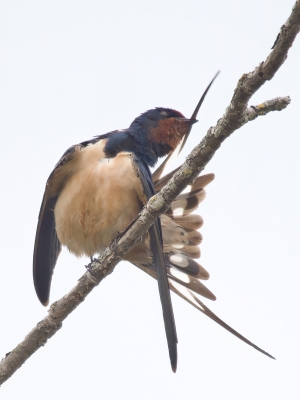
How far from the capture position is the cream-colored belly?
16.1 feet


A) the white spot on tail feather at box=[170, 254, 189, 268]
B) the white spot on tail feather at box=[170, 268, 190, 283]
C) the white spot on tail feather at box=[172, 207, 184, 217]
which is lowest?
the white spot on tail feather at box=[170, 268, 190, 283]

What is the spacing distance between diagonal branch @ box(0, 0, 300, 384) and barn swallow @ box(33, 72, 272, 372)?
65 centimetres

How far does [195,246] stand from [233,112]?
103 inches

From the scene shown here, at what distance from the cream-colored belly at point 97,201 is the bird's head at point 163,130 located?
0.43 m

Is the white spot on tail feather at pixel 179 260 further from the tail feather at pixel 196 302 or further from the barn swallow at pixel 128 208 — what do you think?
the tail feather at pixel 196 302

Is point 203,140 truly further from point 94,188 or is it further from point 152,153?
point 152,153

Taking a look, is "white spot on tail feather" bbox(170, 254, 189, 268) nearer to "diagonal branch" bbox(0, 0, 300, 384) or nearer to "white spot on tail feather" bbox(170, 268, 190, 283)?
"white spot on tail feather" bbox(170, 268, 190, 283)

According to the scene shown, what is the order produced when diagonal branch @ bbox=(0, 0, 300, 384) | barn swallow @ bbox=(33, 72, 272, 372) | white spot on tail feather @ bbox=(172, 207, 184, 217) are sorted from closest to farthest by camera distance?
diagonal branch @ bbox=(0, 0, 300, 384), barn swallow @ bbox=(33, 72, 272, 372), white spot on tail feather @ bbox=(172, 207, 184, 217)

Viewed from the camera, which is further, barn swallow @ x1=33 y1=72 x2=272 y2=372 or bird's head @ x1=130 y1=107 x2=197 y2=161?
bird's head @ x1=130 y1=107 x2=197 y2=161

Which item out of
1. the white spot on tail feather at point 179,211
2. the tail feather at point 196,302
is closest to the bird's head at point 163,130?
the white spot on tail feather at point 179,211

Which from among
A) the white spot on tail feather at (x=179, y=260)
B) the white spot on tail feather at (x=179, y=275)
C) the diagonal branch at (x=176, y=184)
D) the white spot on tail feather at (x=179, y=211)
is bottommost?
the diagonal branch at (x=176, y=184)

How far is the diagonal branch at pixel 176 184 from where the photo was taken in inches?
118

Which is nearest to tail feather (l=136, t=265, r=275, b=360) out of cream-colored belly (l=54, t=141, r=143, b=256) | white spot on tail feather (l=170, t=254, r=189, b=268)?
white spot on tail feather (l=170, t=254, r=189, b=268)

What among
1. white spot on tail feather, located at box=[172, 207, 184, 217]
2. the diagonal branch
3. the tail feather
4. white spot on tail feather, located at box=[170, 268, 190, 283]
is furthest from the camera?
white spot on tail feather, located at box=[172, 207, 184, 217]
